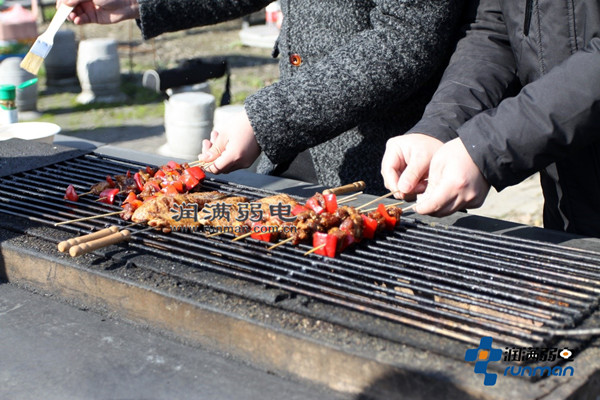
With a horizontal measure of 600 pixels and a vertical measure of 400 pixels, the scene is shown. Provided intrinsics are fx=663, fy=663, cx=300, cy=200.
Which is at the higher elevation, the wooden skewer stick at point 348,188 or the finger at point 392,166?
the finger at point 392,166

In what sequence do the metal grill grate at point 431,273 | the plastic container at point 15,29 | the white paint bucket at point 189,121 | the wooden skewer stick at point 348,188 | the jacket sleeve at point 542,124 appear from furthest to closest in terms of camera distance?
1. the plastic container at point 15,29
2. the white paint bucket at point 189,121
3. the wooden skewer stick at point 348,188
4. the jacket sleeve at point 542,124
5. the metal grill grate at point 431,273

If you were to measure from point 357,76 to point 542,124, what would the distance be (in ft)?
3.51

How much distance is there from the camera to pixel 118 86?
12172mm

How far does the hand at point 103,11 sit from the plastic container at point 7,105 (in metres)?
1.22

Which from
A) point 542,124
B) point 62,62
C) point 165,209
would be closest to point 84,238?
point 165,209

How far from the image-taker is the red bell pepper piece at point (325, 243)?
280 centimetres

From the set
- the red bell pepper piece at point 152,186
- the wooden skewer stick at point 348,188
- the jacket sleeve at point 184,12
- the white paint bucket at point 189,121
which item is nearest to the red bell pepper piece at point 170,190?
the red bell pepper piece at point 152,186

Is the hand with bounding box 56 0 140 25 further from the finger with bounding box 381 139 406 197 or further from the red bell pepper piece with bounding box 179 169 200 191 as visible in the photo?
the finger with bounding box 381 139 406 197

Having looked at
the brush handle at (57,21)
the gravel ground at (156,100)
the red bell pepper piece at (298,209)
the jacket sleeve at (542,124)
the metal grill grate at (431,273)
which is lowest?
the gravel ground at (156,100)

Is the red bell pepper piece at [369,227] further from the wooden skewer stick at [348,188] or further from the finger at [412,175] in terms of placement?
the wooden skewer stick at [348,188]

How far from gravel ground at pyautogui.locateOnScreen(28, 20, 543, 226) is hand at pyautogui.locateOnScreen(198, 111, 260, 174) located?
3.96 m

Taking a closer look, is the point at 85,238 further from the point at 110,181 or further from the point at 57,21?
the point at 57,21

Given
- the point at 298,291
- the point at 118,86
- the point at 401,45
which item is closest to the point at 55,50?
the point at 118,86

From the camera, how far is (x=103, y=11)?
444 centimetres
